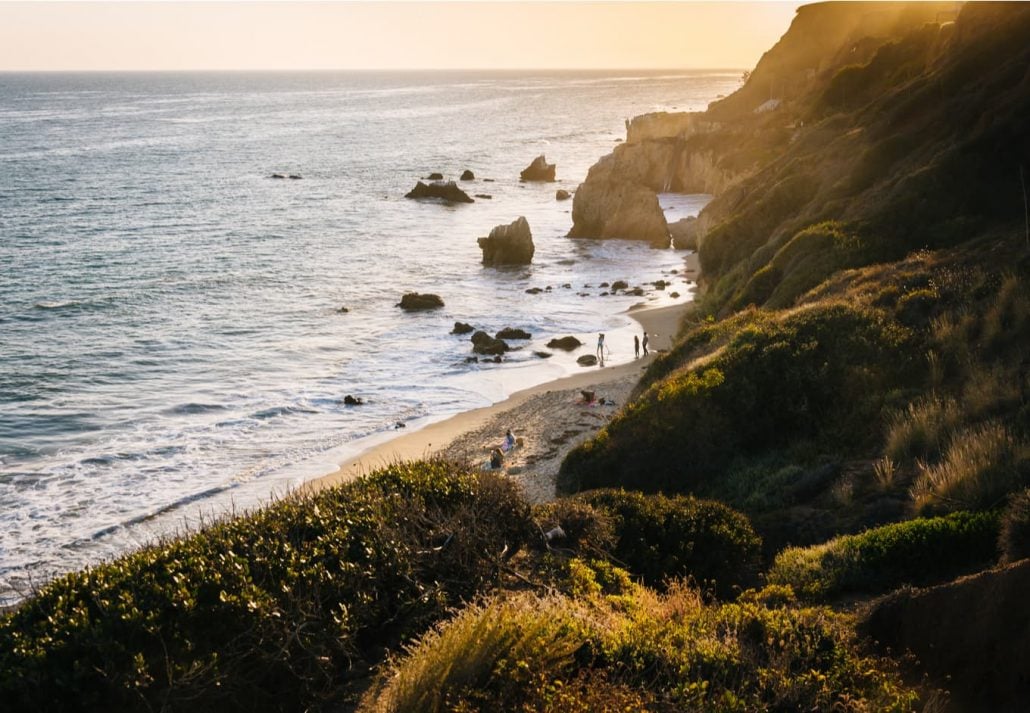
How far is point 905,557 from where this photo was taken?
1135 cm

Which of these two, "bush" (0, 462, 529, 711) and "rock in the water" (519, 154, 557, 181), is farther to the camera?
"rock in the water" (519, 154, 557, 181)

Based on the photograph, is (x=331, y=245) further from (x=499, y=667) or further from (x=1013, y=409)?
(x=499, y=667)

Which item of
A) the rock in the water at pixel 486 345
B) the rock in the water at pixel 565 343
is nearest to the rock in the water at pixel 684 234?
the rock in the water at pixel 565 343

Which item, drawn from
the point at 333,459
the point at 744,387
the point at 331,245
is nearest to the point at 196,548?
the point at 744,387

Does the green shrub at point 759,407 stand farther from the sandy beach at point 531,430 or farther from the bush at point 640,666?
the bush at point 640,666

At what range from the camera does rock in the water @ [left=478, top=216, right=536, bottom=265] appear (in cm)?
5931

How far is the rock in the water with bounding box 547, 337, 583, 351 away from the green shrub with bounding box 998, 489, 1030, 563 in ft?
97.8

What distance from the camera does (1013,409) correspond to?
15344 mm

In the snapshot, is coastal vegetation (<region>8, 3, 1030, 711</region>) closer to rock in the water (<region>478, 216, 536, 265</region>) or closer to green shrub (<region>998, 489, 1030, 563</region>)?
green shrub (<region>998, 489, 1030, 563</region>)

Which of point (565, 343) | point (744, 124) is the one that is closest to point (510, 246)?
point (565, 343)

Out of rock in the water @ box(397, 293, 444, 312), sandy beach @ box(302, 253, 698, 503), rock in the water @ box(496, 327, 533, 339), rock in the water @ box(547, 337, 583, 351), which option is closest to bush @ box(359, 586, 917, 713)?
sandy beach @ box(302, 253, 698, 503)

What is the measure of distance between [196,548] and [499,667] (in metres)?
4.53

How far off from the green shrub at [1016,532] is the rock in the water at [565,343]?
2980 centimetres

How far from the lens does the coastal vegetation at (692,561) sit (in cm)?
858
